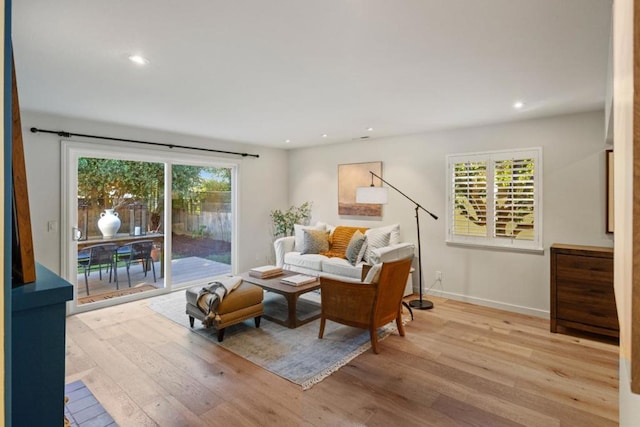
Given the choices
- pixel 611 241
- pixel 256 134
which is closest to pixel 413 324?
pixel 611 241

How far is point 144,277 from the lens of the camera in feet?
16.1

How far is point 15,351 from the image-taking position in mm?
1070

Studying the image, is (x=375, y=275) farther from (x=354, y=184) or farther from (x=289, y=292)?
(x=354, y=184)

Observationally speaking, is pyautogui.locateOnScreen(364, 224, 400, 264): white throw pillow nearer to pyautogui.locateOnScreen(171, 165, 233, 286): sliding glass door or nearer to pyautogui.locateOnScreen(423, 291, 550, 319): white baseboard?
pyautogui.locateOnScreen(423, 291, 550, 319): white baseboard

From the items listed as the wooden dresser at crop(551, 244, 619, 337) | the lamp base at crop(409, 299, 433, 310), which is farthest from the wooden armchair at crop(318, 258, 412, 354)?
the wooden dresser at crop(551, 244, 619, 337)

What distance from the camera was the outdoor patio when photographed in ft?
14.5

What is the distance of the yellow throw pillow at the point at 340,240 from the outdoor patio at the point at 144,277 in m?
1.91

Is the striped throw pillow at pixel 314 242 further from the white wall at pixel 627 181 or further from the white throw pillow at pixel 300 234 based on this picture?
the white wall at pixel 627 181

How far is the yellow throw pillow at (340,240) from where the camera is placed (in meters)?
5.34

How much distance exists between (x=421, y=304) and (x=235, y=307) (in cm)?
240

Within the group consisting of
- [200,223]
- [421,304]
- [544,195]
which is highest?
[544,195]

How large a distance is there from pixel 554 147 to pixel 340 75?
9.45 ft

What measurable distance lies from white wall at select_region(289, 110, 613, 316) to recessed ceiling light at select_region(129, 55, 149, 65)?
3.75 m

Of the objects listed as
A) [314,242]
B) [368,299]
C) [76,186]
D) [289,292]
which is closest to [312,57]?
[368,299]
